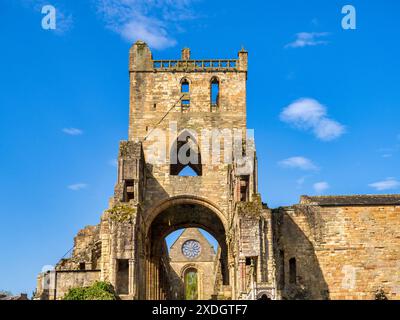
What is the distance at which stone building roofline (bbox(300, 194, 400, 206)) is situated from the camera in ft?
109

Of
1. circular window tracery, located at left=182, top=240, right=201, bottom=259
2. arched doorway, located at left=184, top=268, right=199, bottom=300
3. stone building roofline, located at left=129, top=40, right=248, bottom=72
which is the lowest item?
arched doorway, located at left=184, top=268, right=199, bottom=300

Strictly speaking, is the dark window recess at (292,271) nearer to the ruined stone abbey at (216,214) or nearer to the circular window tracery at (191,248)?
the ruined stone abbey at (216,214)

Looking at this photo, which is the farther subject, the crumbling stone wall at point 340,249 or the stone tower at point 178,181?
the crumbling stone wall at point 340,249

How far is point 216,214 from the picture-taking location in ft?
112

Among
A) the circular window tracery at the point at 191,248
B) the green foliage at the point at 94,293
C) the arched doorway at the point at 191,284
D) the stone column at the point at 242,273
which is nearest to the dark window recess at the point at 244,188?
the stone column at the point at 242,273

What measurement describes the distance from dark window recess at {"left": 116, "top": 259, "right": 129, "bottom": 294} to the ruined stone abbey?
4 centimetres

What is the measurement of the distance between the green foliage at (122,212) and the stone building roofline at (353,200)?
9155 millimetres

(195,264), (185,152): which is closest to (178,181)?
(185,152)

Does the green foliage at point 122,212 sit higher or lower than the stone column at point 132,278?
higher

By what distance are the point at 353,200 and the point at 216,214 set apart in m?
6.78

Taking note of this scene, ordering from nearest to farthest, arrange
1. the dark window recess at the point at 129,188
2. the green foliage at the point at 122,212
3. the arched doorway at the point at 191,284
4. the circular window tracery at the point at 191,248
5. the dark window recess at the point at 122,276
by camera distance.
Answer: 1. the dark window recess at the point at 122,276
2. the green foliage at the point at 122,212
3. the dark window recess at the point at 129,188
4. the arched doorway at the point at 191,284
5. the circular window tracery at the point at 191,248

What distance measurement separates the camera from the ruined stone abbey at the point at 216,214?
96.6ft

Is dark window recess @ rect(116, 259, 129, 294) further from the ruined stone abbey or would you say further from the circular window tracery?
the circular window tracery

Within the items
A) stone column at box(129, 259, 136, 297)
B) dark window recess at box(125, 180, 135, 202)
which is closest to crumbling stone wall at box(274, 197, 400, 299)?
dark window recess at box(125, 180, 135, 202)
